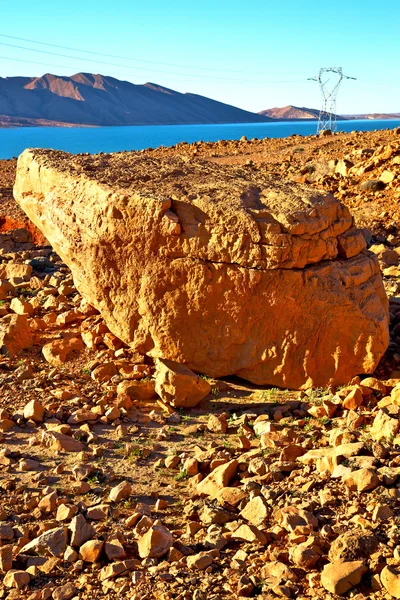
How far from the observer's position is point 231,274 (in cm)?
581

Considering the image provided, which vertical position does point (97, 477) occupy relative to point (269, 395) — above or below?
below

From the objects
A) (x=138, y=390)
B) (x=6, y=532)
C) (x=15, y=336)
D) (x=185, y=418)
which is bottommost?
(x=6, y=532)

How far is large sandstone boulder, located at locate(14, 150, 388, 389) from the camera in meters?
5.80

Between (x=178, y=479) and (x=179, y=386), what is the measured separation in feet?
3.70

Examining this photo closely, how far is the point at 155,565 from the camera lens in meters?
3.68

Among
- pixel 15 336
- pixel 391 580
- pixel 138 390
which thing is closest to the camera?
pixel 391 580

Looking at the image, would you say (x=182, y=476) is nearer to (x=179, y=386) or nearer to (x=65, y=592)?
(x=179, y=386)

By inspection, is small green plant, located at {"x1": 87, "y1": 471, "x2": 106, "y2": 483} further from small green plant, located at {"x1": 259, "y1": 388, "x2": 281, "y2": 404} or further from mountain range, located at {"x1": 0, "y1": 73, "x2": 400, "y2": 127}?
mountain range, located at {"x1": 0, "y1": 73, "x2": 400, "y2": 127}

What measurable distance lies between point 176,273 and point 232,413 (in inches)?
51.6

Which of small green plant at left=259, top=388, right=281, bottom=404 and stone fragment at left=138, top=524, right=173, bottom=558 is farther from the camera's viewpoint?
small green plant at left=259, top=388, right=281, bottom=404

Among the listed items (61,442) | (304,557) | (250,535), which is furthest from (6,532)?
(304,557)

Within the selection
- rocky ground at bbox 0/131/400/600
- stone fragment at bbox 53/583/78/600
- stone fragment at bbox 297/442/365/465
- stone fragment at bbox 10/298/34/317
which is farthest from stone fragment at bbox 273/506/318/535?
stone fragment at bbox 10/298/34/317

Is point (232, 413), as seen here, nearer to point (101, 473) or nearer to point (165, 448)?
point (165, 448)

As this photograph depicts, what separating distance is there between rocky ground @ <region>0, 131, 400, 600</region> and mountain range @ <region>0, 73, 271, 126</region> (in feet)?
432
